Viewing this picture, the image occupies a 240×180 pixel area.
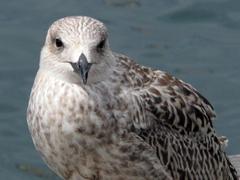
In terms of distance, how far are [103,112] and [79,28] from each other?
56cm

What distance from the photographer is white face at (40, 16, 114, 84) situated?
6.91 meters

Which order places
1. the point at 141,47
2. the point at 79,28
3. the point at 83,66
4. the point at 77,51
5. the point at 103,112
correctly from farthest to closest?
the point at 141,47, the point at 103,112, the point at 79,28, the point at 77,51, the point at 83,66

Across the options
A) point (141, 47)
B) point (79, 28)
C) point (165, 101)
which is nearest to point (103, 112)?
point (165, 101)

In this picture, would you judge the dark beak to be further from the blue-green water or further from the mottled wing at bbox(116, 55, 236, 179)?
the blue-green water

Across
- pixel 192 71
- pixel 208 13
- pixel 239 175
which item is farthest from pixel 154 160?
pixel 208 13

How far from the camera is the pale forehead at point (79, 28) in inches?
278

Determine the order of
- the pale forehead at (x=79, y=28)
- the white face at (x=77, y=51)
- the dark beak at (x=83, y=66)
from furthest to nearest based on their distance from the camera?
the pale forehead at (x=79, y=28) → the white face at (x=77, y=51) → the dark beak at (x=83, y=66)

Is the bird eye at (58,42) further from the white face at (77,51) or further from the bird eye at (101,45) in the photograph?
the bird eye at (101,45)

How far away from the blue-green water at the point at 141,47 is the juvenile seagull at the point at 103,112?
11.1 ft

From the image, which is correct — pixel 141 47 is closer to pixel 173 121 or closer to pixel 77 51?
pixel 173 121

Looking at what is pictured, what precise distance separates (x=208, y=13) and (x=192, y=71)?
3.55 feet

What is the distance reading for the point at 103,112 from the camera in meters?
7.36

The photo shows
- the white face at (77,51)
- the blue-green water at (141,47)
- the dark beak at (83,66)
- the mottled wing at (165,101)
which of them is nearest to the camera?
the dark beak at (83,66)

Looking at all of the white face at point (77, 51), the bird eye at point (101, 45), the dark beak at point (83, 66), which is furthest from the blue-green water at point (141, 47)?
the dark beak at point (83, 66)
